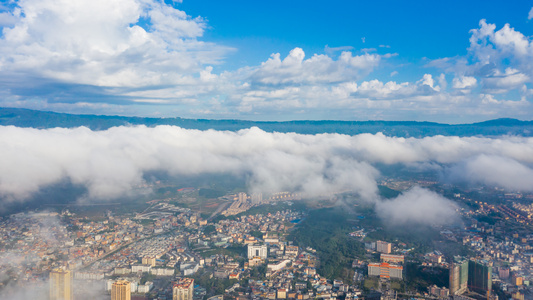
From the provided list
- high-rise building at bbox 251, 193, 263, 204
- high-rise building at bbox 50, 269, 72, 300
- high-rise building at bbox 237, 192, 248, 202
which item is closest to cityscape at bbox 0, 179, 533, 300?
high-rise building at bbox 50, 269, 72, 300

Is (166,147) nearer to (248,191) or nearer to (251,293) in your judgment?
(248,191)

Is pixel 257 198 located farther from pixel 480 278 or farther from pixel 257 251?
pixel 480 278

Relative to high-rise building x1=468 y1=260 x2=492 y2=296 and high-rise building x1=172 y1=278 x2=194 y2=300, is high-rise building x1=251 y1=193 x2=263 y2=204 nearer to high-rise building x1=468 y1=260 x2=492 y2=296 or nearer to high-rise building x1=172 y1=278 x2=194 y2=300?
high-rise building x1=172 y1=278 x2=194 y2=300

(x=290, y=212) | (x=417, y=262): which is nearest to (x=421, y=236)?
(x=417, y=262)

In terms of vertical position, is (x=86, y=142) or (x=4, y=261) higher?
(x=86, y=142)

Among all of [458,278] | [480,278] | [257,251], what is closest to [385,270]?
[458,278]

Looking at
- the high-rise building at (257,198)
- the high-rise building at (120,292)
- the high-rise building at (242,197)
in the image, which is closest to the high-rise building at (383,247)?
the high-rise building at (120,292)

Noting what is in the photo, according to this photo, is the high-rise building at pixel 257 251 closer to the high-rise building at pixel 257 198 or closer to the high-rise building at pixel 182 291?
the high-rise building at pixel 182 291
